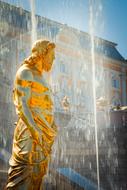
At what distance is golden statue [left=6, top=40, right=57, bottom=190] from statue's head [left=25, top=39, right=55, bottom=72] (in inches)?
0.4

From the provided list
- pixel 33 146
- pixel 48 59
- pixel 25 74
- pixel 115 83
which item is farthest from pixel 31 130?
pixel 115 83

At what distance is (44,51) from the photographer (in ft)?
13.0

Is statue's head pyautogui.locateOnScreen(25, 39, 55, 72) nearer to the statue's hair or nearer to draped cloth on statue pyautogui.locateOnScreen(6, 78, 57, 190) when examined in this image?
the statue's hair

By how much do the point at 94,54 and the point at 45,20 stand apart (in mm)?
8075

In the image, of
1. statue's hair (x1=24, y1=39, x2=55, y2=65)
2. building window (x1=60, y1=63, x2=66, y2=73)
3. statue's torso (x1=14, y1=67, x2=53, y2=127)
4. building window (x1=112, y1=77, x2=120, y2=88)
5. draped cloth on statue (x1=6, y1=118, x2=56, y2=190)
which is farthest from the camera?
building window (x1=112, y1=77, x2=120, y2=88)

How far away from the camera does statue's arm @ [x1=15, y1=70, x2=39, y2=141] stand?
3574mm

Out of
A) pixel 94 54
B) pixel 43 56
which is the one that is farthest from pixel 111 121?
pixel 94 54

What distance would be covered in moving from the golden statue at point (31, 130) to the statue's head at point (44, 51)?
1cm

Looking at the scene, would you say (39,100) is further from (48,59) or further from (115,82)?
(115,82)

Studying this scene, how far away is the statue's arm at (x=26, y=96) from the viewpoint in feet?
11.7

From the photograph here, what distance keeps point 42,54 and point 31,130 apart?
89cm

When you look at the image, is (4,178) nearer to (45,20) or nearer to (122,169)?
(122,169)

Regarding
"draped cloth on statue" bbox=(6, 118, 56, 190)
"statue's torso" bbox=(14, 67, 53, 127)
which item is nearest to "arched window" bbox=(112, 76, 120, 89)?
"statue's torso" bbox=(14, 67, 53, 127)

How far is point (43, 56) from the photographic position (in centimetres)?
A: 399
